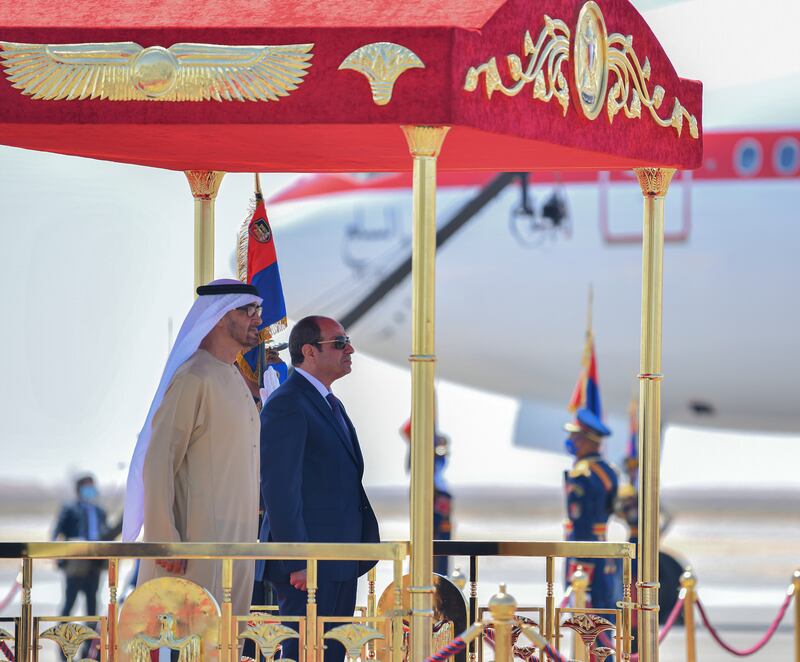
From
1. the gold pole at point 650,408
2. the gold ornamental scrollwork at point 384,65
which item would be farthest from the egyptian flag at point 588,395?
the gold ornamental scrollwork at point 384,65

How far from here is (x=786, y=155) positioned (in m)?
22.3

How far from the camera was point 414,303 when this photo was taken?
17.0ft

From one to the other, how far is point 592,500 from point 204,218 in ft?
15.2

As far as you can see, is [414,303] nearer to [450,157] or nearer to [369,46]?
[369,46]

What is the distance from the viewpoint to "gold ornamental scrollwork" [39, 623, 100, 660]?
542 cm

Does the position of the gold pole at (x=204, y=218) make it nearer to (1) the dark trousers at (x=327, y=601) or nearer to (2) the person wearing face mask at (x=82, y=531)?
(1) the dark trousers at (x=327, y=601)

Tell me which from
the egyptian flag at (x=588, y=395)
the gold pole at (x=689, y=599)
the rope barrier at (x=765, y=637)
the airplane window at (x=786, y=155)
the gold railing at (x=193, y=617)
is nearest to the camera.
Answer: the gold railing at (x=193, y=617)

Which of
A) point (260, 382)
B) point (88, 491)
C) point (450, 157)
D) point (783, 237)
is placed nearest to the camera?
point (450, 157)

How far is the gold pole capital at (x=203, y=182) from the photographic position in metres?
7.24

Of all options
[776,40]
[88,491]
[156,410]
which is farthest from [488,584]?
[156,410]

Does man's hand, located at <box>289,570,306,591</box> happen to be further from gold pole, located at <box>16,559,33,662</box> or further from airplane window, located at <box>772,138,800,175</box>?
airplane window, located at <box>772,138,800,175</box>

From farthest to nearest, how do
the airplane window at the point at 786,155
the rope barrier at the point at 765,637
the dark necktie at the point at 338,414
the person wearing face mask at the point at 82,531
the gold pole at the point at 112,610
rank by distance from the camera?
the airplane window at the point at 786,155, the person wearing face mask at the point at 82,531, the rope barrier at the point at 765,637, the dark necktie at the point at 338,414, the gold pole at the point at 112,610

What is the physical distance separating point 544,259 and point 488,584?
7003 millimetres

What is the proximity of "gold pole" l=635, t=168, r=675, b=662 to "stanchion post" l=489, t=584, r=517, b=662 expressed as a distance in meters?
1.69
